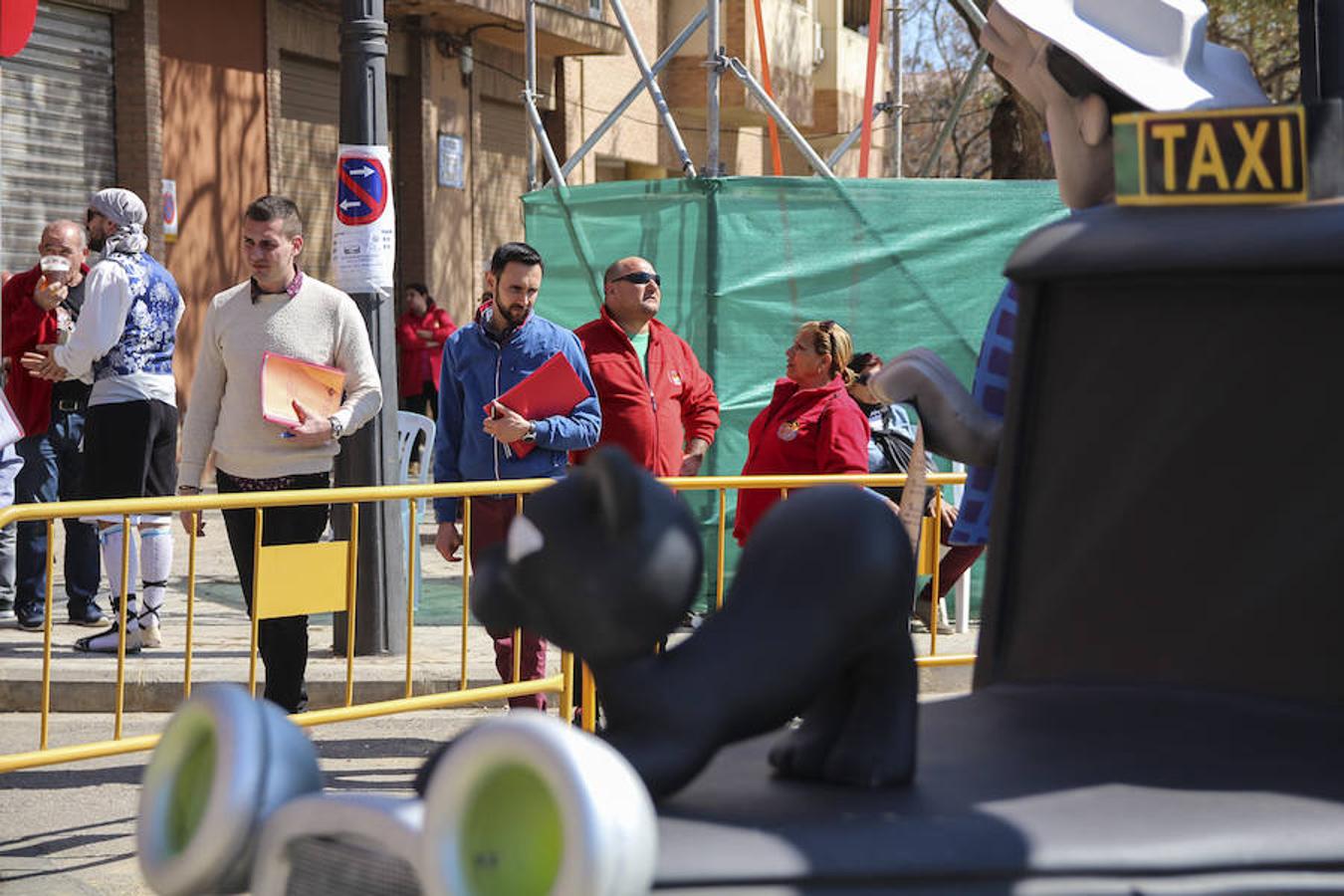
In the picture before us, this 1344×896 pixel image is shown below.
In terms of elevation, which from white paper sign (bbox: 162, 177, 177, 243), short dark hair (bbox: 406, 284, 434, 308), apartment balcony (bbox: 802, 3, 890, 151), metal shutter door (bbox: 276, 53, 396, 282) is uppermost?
apartment balcony (bbox: 802, 3, 890, 151)

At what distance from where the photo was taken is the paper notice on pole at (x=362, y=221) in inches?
338

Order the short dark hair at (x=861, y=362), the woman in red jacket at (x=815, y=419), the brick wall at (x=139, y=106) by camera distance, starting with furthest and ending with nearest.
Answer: the brick wall at (x=139, y=106) < the short dark hair at (x=861, y=362) < the woman in red jacket at (x=815, y=419)

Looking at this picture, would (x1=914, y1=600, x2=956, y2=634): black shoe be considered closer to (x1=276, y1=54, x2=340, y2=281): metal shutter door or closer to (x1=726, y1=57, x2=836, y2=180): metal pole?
(x1=726, y1=57, x2=836, y2=180): metal pole

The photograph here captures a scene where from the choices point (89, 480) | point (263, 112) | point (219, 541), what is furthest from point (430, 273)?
point (89, 480)

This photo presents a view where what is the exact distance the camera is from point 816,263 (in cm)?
1026

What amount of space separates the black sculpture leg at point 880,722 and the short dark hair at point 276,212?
4.94 meters

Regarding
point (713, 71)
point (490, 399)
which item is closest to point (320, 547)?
point (490, 399)

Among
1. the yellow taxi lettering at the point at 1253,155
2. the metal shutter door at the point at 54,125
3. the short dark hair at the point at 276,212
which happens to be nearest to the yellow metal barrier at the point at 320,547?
the short dark hair at the point at 276,212

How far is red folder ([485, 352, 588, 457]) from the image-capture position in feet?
23.5

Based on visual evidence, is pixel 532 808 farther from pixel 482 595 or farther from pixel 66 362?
pixel 66 362

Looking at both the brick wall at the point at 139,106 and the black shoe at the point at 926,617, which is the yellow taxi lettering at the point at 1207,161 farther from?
the brick wall at the point at 139,106

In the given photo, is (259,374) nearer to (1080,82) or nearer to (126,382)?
(126,382)

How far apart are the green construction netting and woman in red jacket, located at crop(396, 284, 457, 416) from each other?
27.4 ft

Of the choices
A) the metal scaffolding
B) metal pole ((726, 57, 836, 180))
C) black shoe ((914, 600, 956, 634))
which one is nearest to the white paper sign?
the metal scaffolding
